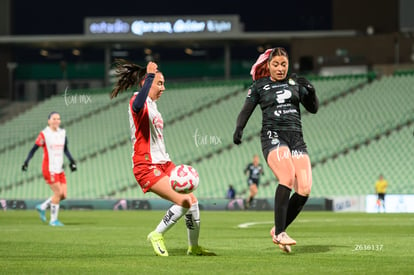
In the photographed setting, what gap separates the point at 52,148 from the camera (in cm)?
2223

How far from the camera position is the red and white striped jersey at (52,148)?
72.6 ft

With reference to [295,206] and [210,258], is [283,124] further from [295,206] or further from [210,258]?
[210,258]

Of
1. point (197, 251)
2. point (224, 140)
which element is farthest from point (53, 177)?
point (224, 140)

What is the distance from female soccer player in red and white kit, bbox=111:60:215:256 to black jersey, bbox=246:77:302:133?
1425 mm

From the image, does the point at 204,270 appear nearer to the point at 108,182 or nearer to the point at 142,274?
the point at 142,274

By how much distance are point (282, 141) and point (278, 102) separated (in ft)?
1.73

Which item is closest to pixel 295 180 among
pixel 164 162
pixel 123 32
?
pixel 164 162

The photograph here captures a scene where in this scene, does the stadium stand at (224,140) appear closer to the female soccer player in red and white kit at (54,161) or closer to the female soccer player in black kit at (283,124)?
the female soccer player in red and white kit at (54,161)

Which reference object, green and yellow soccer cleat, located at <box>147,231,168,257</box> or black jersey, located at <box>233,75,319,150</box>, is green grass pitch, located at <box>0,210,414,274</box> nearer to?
green and yellow soccer cleat, located at <box>147,231,168,257</box>

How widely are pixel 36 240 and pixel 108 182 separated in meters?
29.2

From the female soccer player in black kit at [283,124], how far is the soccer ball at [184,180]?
1.17 meters

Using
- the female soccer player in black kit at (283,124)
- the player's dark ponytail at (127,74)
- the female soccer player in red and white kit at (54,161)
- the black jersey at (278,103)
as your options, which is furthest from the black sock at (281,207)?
the female soccer player in red and white kit at (54,161)

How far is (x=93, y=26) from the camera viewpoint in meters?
57.1

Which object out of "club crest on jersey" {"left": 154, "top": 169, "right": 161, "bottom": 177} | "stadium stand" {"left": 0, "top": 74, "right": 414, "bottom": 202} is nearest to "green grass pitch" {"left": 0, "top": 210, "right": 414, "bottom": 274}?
"club crest on jersey" {"left": 154, "top": 169, "right": 161, "bottom": 177}
